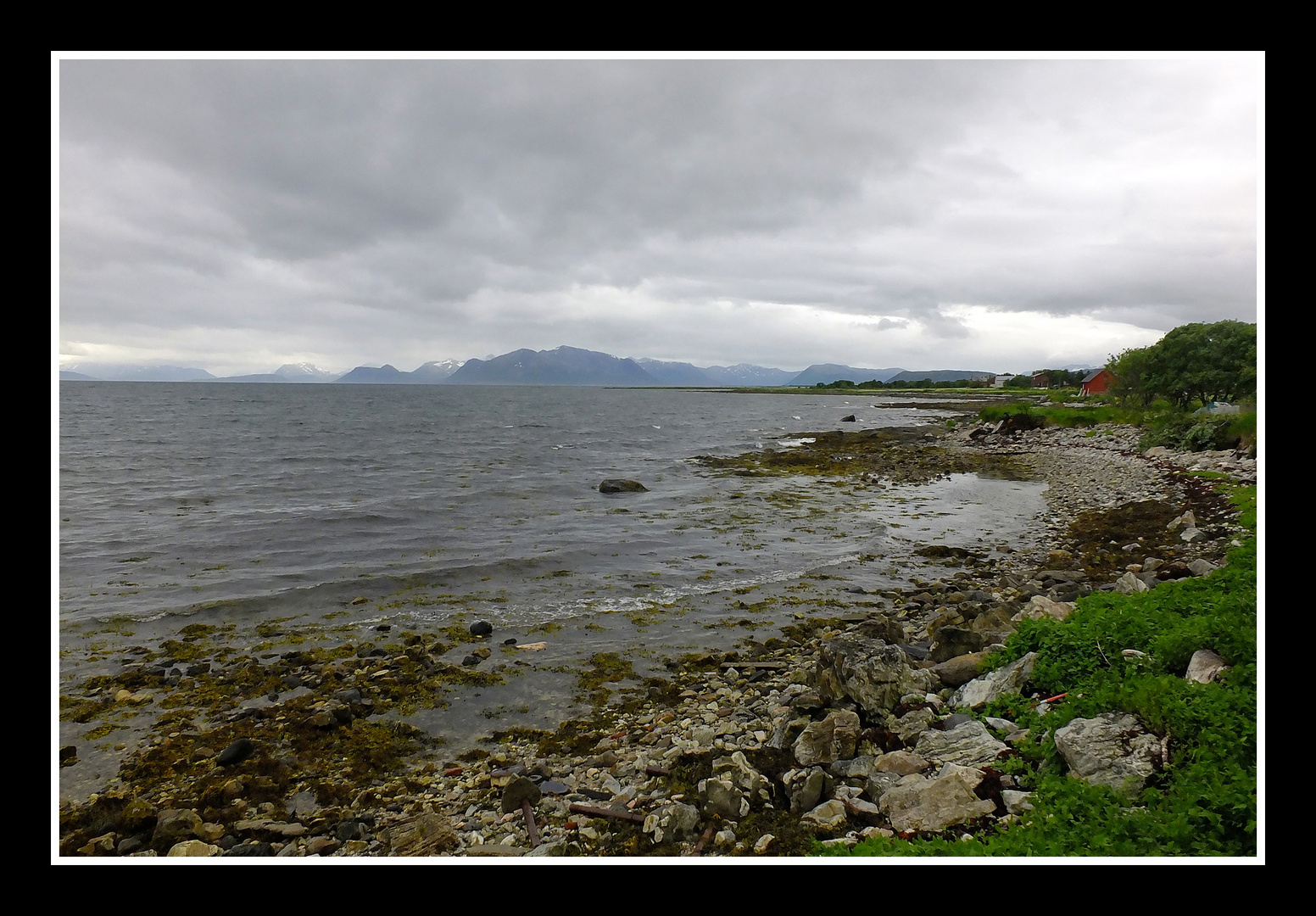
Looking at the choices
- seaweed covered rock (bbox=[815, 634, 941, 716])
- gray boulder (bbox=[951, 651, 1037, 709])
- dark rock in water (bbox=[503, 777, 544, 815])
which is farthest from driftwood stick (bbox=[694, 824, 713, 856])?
gray boulder (bbox=[951, 651, 1037, 709])

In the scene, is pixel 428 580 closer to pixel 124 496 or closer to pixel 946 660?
pixel 946 660

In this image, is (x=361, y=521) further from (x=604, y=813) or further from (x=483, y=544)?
(x=604, y=813)

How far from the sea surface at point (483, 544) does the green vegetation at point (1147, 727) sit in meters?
7.33

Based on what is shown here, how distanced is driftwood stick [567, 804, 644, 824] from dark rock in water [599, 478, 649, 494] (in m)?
27.6

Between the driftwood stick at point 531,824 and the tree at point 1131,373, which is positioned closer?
the driftwood stick at point 531,824

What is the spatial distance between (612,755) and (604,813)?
1.68 meters

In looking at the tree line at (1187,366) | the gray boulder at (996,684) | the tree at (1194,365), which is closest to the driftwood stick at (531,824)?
the gray boulder at (996,684)

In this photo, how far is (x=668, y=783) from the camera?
7.79 meters

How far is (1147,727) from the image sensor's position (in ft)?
19.1

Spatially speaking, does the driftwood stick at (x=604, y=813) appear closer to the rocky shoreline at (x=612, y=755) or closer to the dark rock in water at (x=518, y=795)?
the rocky shoreline at (x=612, y=755)

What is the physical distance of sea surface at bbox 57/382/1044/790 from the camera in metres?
15.2

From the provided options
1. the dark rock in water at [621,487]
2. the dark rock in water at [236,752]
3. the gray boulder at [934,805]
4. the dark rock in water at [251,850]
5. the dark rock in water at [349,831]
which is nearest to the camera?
the gray boulder at [934,805]

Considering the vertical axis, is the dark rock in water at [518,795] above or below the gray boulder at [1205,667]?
below

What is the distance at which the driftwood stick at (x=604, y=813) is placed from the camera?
7.03 metres
